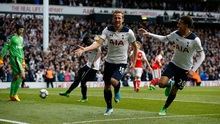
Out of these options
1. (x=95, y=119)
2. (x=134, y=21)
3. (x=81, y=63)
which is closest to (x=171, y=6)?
(x=134, y=21)

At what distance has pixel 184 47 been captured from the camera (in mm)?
12469

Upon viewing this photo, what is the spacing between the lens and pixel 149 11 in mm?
54969

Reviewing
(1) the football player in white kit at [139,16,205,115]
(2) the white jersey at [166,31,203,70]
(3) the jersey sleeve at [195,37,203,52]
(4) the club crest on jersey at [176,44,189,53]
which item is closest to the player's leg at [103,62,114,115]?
(1) the football player in white kit at [139,16,205,115]

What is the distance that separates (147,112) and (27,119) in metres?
3.56

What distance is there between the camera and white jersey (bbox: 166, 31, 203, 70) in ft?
40.7

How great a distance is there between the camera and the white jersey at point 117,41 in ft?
42.4

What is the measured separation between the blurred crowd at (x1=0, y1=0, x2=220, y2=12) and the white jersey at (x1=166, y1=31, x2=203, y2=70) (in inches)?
1470

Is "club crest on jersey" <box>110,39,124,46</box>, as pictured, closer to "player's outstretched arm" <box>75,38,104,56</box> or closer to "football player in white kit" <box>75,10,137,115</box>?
"football player in white kit" <box>75,10,137,115</box>

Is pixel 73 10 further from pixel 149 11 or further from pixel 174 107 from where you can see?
pixel 174 107

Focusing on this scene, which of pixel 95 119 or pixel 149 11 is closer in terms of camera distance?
pixel 95 119

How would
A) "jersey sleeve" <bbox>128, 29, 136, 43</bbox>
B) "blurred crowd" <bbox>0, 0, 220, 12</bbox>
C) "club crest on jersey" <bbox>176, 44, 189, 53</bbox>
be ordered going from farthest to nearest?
"blurred crowd" <bbox>0, 0, 220, 12</bbox> < "jersey sleeve" <bbox>128, 29, 136, 43</bbox> < "club crest on jersey" <bbox>176, 44, 189, 53</bbox>

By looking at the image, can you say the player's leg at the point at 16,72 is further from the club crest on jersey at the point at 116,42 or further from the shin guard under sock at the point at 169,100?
the shin guard under sock at the point at 169,100

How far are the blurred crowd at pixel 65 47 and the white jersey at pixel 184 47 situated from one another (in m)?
23.5

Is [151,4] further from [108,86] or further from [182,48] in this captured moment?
[182,48]
